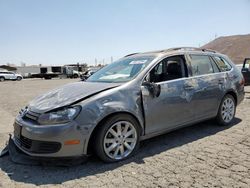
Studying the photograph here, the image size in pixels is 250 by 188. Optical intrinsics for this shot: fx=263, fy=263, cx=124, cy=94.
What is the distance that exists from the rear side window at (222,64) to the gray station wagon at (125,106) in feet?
0.44

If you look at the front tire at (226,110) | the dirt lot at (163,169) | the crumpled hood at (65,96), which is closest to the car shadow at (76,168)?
the dirt lot at (163,169)

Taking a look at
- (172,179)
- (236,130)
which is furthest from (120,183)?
(236,130)

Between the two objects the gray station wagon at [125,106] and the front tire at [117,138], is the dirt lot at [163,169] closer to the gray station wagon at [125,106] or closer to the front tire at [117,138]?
the front tire at [117,138]

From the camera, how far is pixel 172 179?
3.32 meters

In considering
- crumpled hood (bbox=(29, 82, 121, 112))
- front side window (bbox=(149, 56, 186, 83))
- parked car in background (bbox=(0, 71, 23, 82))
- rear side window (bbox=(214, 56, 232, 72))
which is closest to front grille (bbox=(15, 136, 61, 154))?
crumpled hood (bbox=(29, 82, 121, 112))

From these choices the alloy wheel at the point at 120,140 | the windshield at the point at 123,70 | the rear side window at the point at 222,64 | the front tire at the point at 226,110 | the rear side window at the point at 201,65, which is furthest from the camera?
the rear side window at the point at 222,64

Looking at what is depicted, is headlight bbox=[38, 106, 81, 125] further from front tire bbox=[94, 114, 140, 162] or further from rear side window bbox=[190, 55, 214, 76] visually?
rear side window bbox=[190, 55, 214, 76]

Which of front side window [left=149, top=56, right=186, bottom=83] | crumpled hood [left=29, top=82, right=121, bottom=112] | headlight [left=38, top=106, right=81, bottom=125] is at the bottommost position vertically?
headlight [left=38, top=106, right=81, bottom=125]

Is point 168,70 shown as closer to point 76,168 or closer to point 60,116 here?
point 60,116

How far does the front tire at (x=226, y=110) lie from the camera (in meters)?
5.50

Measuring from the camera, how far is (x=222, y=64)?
18.8 ft

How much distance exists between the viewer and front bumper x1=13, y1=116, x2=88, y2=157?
346cm

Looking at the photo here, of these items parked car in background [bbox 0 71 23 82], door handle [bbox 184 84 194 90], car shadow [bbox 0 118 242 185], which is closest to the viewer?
car shadow [bbox 0 118 242 185]

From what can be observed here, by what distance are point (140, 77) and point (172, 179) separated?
5.37ft
